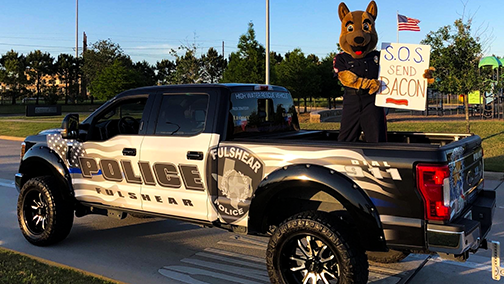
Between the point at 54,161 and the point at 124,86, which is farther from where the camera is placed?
the point at 124,86

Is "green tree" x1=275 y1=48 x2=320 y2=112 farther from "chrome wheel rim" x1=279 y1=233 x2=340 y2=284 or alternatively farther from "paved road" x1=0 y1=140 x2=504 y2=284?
"chrome wheel rim" x1=279 y1=233 x2=340 y2=284

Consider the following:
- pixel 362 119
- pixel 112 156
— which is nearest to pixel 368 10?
pixel 362 119

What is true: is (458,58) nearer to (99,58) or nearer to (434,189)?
(434,189)

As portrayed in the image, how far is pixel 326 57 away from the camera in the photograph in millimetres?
46000

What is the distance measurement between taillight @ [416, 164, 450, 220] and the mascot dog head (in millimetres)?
2042

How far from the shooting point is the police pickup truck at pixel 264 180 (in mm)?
3445

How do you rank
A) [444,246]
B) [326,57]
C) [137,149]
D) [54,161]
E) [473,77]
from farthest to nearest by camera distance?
[326,57]
[473,77]
[54,161]
[137,149]
[444,246]

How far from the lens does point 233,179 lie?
4254 mm

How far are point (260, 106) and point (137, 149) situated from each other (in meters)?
1.32

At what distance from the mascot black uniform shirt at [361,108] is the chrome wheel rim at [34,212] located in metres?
3.47

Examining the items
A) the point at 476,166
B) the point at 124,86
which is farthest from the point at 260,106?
the point at 124,86

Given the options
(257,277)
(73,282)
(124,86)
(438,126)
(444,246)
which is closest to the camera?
(444,246)

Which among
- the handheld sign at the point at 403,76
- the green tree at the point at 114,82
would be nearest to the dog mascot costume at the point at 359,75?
the handheld sign at the point at 403,76

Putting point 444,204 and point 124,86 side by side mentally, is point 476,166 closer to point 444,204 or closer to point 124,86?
point 444,204
